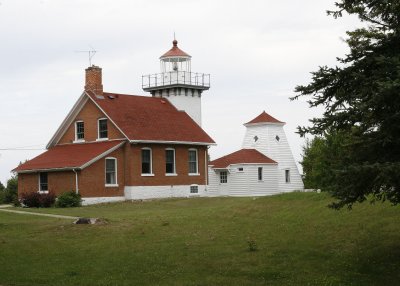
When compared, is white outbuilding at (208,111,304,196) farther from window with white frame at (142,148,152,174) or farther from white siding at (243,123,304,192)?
window with white frame at (142,148,152,174)

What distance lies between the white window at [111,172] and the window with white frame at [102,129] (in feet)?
8.01

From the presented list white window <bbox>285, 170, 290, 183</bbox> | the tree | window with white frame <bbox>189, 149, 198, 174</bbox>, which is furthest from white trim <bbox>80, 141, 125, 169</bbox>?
the tree

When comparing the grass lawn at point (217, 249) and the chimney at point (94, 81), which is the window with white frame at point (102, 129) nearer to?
the chimney at point (94, 81)

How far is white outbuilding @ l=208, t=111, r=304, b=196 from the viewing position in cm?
5288

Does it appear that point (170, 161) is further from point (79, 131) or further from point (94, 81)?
point (94, 81)

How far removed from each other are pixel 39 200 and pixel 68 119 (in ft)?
29.6

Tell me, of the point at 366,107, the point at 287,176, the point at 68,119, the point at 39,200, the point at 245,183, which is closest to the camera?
the point at 366,107

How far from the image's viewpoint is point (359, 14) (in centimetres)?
1500

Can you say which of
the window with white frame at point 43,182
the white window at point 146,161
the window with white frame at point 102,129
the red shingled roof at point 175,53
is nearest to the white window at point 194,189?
the white window at point 146,161

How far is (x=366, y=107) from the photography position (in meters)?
12.9

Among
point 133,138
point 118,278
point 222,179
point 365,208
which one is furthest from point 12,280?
point 222,179

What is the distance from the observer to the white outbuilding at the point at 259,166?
173 feet

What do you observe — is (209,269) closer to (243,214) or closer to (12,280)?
(12,280)

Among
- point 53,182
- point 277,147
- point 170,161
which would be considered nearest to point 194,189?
point 170,161
